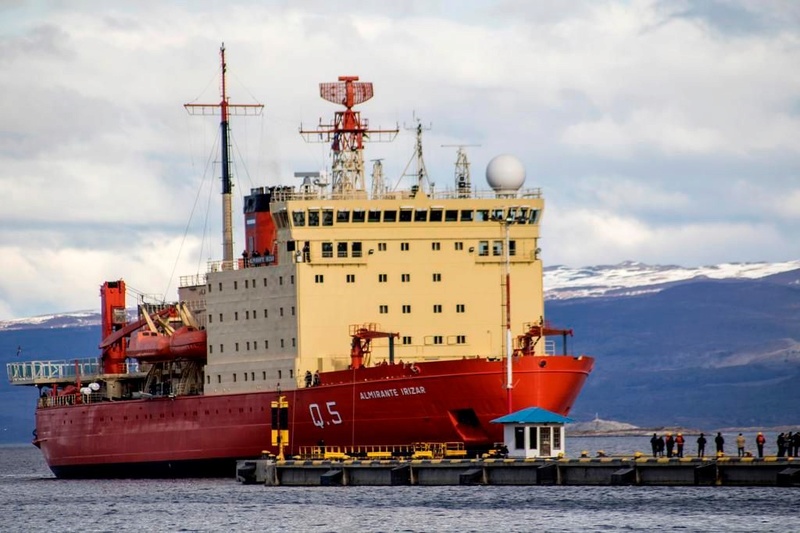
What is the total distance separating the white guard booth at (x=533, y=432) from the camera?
62469mm

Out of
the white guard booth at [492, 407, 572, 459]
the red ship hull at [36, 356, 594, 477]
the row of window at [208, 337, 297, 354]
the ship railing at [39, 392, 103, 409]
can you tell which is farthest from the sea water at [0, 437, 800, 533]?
the ship railing at [39, 392, 103, 409]

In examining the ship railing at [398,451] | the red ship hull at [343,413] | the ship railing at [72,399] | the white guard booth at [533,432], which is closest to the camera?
the white guard booth at [533,432]

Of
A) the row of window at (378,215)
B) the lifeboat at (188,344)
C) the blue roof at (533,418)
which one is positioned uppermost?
the row of window at (378,215)

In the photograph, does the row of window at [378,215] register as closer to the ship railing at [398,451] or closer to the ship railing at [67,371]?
the ship railing at [398,451]

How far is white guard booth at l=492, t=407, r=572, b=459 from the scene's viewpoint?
62.5m

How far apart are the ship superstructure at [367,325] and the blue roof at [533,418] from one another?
84.9 inches

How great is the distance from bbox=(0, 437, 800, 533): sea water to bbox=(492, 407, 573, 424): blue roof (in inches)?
92.5

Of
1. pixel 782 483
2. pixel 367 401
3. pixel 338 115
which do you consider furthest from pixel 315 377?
pixel 782 483

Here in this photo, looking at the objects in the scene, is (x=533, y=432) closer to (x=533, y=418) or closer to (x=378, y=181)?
(x=533, y=418)

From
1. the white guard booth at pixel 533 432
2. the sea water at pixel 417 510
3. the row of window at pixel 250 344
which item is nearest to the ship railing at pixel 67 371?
the row of window at pixel 250 344

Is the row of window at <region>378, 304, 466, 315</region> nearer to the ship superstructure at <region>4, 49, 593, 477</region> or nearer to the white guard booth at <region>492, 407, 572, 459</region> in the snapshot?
the ship superstructure at <region>4, 49, 593, 477</region>

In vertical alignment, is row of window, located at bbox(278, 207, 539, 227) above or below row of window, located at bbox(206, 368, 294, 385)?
above

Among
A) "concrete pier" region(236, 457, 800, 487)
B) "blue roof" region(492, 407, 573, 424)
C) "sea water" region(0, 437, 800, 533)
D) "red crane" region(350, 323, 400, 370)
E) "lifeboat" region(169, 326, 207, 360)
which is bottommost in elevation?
"sea water" region(0, 437, 800, 533)

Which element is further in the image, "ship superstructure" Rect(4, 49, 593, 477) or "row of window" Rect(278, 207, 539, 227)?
"row of window" Rect(278, 207, 539, 227)
